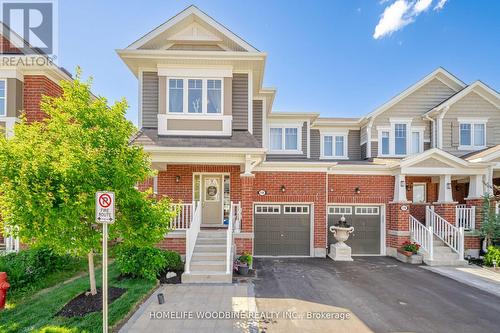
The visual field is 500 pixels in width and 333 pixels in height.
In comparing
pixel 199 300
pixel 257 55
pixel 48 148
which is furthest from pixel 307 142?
pixel 48 148

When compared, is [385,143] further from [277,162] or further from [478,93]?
[277,162]

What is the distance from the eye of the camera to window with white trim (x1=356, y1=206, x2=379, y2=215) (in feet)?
39.2

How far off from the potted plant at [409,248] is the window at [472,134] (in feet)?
21.1

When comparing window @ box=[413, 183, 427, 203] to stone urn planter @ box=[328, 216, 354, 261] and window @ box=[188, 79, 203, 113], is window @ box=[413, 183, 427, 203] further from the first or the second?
window @ box=[188, 79, 203, 113]

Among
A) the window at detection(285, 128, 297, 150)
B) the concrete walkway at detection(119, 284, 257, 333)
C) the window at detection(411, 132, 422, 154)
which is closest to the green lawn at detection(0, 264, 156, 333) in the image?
the concrete walkway at detection(119, 284, 257, 333)

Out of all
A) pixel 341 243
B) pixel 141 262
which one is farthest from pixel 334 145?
pixel 141 262

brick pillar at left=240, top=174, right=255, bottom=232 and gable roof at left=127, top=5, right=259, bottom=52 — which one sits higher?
gable roof at left=127, top=5, right=259, bottom=52

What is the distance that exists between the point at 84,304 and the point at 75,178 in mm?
2682

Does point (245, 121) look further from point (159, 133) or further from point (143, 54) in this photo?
point (143, 54)

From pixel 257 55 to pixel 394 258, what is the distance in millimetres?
9691

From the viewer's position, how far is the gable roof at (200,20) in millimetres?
10195

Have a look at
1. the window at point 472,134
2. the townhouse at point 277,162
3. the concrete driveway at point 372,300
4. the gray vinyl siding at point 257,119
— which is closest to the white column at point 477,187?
the townhouse at point 277,162

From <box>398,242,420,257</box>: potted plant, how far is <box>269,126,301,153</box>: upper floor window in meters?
6.53

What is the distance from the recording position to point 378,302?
→ 646 cm
